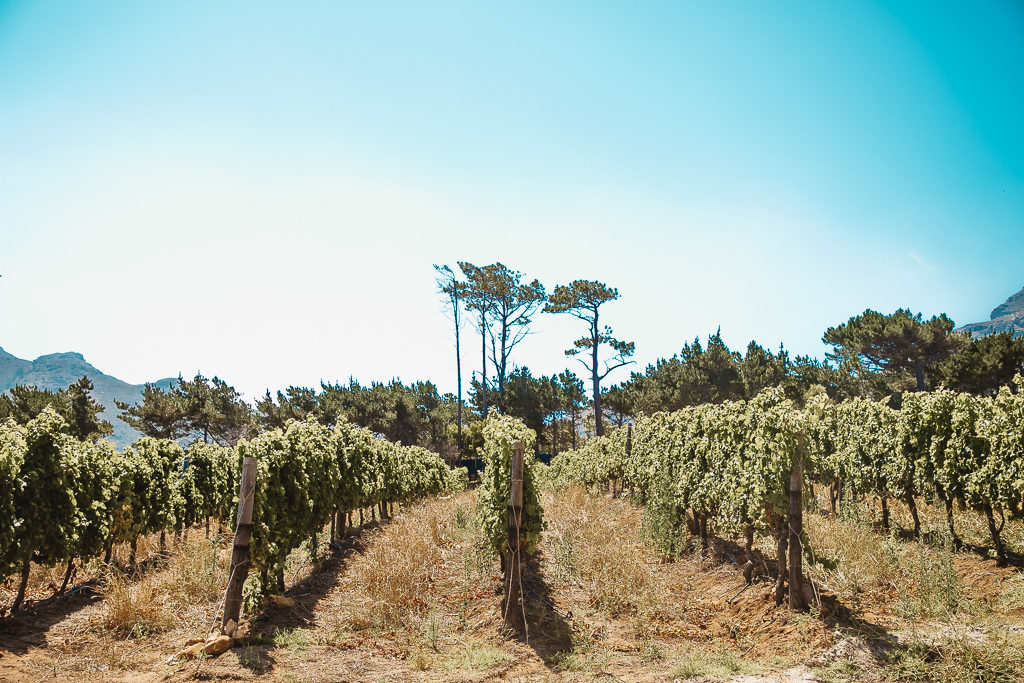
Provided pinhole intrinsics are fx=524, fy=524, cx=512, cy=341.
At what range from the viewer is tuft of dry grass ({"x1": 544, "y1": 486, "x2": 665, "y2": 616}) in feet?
22.1

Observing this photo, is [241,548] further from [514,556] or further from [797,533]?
[797,533]

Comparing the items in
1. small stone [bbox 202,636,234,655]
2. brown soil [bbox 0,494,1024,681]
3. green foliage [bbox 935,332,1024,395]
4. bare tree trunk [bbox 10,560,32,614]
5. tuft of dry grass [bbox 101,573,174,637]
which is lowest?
brown soil [bbox 0,494,1024,681]

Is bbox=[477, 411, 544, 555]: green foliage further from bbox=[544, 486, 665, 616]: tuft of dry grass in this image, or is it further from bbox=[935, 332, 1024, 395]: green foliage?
bbox=[935, 332, 1024, 395]: green foliage

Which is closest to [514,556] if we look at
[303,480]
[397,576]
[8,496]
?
[397,576]

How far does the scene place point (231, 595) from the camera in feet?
19.3

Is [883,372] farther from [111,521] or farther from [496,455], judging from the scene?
[111,521]

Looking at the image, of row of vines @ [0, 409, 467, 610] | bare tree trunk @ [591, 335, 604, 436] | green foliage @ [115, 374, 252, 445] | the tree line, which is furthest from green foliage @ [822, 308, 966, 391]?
green foliage @ [115, 374, 252, 445]

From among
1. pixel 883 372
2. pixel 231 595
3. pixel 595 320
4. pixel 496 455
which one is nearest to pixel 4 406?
pixel 231 595

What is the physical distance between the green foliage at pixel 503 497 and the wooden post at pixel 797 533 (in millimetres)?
3017

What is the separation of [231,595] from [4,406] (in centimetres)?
2347

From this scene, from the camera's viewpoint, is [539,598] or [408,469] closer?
[539,598]

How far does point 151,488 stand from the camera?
29.8ft

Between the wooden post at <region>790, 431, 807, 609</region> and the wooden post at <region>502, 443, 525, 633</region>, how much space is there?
314 cm

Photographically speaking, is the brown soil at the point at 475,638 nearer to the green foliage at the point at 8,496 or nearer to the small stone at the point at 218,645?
the small stone at the point at 218,645
